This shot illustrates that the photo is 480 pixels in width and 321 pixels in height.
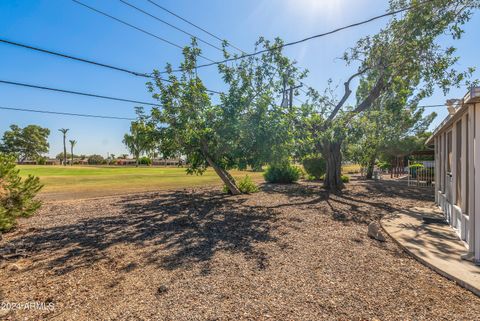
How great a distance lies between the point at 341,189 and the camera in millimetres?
13969

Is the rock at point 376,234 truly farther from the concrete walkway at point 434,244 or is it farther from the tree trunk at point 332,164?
the tree trunk at point 332,164

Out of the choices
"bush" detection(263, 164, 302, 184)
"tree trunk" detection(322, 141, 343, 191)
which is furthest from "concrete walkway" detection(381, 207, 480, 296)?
"bush" detection(263, 164, 302, 184)

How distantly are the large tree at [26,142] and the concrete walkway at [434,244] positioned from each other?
280ft

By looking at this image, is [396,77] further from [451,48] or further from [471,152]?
[471,152]

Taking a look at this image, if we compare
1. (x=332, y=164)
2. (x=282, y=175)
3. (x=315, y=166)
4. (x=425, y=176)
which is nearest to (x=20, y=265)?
(x=332, y=164)

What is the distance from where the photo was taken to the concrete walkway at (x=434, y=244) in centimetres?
362

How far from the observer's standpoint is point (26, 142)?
6694 centimetres

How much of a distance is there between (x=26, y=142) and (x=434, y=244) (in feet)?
293

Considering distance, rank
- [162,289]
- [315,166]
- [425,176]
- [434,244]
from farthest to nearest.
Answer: [315,166], [425,176], [434,244], [162,289]

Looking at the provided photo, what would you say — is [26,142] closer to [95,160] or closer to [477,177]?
[95,160]

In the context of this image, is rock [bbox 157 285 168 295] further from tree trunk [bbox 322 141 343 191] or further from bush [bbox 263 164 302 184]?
bush [bbox 263 164 302 184]

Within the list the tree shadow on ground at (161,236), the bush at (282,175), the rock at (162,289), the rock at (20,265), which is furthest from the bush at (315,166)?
the rock at (20,265)

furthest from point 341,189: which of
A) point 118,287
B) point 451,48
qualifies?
point 118,287

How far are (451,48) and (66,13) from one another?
15886 millimetres
